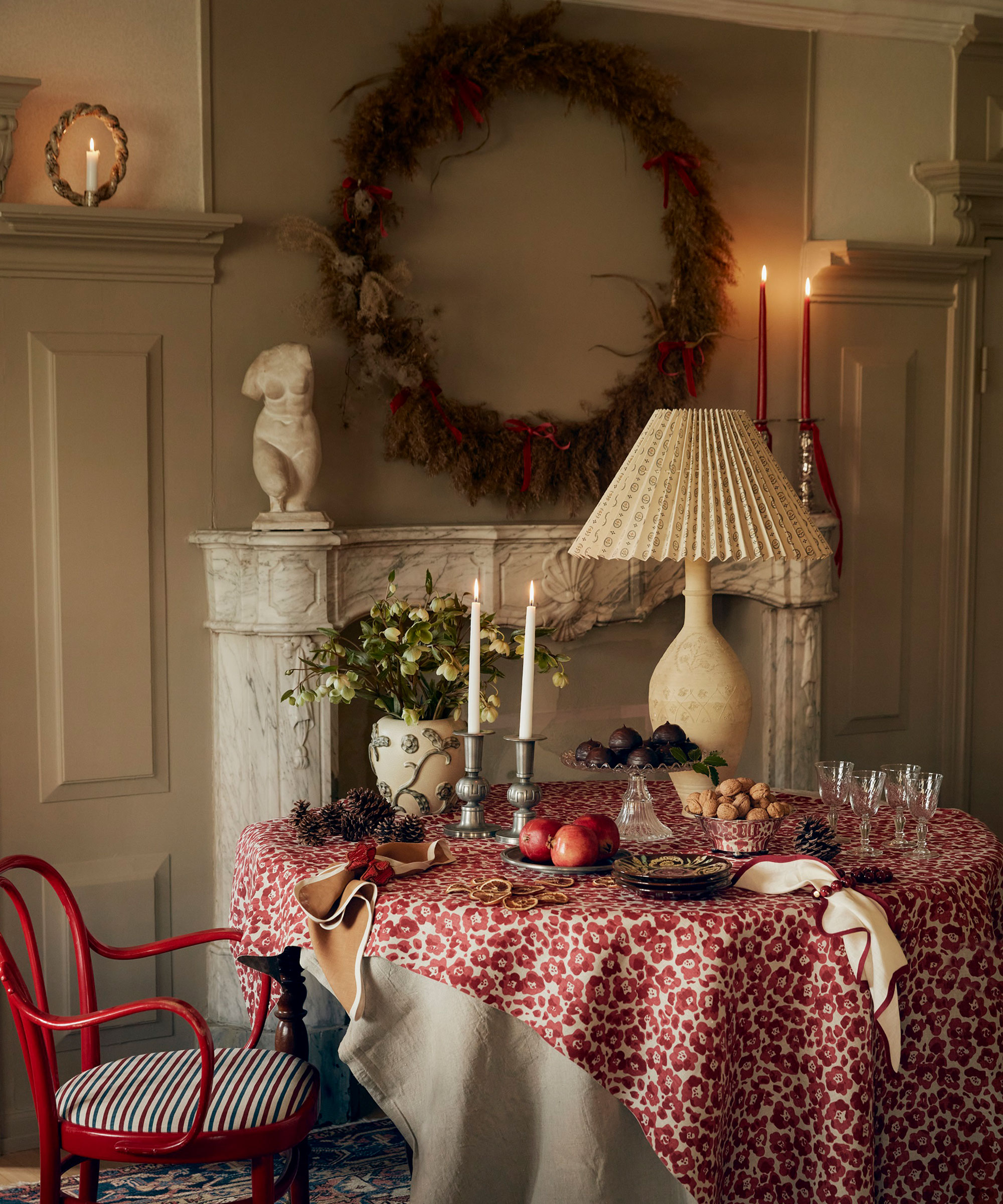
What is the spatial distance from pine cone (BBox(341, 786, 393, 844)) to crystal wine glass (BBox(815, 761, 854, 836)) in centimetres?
76

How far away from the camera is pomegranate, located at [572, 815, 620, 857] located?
6.34 ft

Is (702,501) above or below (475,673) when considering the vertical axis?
above

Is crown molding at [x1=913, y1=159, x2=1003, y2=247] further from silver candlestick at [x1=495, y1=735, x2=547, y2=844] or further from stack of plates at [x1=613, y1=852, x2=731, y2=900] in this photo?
stack of plates at [x1=613, y1=852, x2=731, y2=900]

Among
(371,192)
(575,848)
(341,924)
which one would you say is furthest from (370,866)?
(371,192)

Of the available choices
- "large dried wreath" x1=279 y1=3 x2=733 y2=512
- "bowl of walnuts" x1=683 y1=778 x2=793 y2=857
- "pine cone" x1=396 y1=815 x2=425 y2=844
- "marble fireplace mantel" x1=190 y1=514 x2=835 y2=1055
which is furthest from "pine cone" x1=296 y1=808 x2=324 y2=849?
"large dried wreath" x1=279 y1=3 x2=733 y2=512

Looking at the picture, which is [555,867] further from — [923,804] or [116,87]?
[116,87]

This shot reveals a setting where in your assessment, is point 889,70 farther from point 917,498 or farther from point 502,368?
point 502,368

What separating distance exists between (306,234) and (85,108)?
0.56 metres

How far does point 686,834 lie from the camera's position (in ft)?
7.08

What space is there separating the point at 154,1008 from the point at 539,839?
0.63m

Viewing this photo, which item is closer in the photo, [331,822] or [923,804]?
[923,804]

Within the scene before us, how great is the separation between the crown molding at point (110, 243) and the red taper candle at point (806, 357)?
148 cm

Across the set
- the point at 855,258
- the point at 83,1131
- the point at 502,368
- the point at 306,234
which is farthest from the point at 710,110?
the point at 83,1131

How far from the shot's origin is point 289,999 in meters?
2.03
